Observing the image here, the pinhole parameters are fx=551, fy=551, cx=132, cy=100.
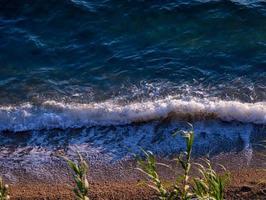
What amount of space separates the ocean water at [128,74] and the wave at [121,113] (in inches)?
0.6

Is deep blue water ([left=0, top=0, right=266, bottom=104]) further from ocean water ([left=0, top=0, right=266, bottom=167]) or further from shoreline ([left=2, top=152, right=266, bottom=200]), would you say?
shoreline ([left=2, top=152, right=266, bottom=200])

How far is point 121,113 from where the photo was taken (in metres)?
8.79

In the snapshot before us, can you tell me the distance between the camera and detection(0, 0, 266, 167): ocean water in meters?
8.42

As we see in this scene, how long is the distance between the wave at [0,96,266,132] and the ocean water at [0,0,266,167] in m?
0.02

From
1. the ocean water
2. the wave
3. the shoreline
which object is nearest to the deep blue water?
the ocean water

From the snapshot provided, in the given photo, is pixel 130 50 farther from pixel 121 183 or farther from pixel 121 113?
pixel 121 183

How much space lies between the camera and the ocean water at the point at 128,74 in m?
8.42

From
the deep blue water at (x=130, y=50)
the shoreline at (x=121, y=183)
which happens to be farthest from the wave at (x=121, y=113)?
the shoreline at (x=121, y=183)

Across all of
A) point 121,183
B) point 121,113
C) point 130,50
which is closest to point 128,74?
point 130,50

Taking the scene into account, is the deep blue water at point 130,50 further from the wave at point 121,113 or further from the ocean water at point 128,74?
the wave at point 121,113

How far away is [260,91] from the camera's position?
29.7 feet

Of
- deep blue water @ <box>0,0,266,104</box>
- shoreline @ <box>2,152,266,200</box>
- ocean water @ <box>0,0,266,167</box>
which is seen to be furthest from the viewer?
deep blue water @ <box>0,0,266,104</box>

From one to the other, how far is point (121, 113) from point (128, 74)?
49.9 inches

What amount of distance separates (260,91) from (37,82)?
3.90m
